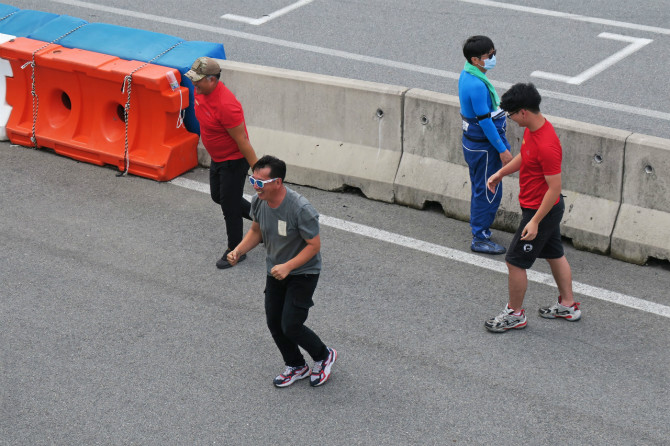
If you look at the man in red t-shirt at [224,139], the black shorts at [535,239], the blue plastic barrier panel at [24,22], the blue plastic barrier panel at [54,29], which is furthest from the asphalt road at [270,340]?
the blue plastic barrier panel at [24,22]

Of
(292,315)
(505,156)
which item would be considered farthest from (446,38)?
(292,315)

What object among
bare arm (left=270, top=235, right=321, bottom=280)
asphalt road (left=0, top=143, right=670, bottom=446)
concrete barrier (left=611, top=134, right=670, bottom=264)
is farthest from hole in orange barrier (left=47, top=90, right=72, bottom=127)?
concrete barrier (left=611, top=134, right=670, bottom=264)

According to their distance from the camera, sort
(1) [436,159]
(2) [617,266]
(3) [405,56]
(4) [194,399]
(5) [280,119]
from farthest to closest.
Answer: (3) [405,56] < (5) [280,119] < (1) [436,159] < (2) [617,266] < (4) [194,399]

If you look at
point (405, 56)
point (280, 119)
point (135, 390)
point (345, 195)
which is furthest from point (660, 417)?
point (405, 56)

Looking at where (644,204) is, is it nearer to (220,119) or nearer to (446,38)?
(220,119)

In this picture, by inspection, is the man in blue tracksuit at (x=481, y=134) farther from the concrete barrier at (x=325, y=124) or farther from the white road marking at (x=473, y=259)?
the concrete barrier at (x=325, y=124)

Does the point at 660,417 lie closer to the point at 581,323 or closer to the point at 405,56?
the point at 581,323

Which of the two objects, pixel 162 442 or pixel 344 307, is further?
pixel 344 307

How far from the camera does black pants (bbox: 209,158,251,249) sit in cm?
742

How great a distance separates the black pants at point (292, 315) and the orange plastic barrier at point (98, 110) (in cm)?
365

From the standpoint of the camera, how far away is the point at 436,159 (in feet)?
27.4

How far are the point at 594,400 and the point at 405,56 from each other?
25.6 feet

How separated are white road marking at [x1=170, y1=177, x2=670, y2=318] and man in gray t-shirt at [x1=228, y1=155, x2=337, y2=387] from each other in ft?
6.22

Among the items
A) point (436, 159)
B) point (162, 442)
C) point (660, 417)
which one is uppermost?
point (436, 159)
